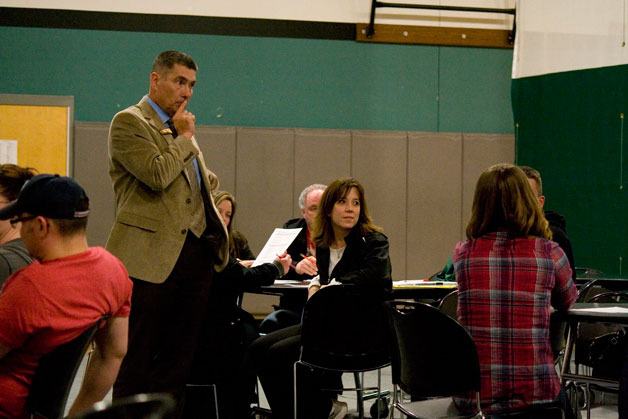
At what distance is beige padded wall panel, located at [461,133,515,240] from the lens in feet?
26.9

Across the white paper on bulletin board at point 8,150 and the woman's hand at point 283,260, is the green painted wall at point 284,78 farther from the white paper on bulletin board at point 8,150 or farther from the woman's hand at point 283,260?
the woman's hand at point 283,260

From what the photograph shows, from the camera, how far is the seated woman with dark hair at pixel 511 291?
2.66 m

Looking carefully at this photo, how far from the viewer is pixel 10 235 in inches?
108

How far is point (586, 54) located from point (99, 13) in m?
4.61

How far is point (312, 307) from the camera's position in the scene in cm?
362

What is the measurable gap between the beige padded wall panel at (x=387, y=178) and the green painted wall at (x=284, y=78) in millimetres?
298

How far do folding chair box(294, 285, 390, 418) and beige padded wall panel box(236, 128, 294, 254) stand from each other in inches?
165

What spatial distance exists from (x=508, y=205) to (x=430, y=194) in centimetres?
542

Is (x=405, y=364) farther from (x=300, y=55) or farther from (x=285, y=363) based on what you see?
(x=300, y=55)

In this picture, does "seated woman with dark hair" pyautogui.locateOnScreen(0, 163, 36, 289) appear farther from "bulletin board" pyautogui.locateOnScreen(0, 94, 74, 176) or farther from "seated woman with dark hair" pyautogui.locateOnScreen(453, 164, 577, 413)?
"bulletin board" pyautogui.locateOnScreen(0, 94, 74, 176)

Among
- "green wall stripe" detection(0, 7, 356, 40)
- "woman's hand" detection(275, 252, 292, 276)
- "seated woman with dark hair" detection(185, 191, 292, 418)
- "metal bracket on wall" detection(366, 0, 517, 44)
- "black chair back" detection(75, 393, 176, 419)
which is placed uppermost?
"metal bracket on wall" detection(366, 0, 517, 44)

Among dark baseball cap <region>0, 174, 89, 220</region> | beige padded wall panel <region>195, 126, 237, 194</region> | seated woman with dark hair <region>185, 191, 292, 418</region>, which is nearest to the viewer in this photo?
dark baseball cap <region>0, 174, 89, 220</region>

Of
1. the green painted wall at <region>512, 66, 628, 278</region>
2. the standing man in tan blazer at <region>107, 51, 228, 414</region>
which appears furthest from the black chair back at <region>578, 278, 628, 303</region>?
the standing man in tan blazer at <region>107, 51, 228, 414</region>

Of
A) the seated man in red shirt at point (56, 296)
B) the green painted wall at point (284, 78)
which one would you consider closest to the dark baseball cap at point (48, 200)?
the seated man in red shirt at point (56, 296)
